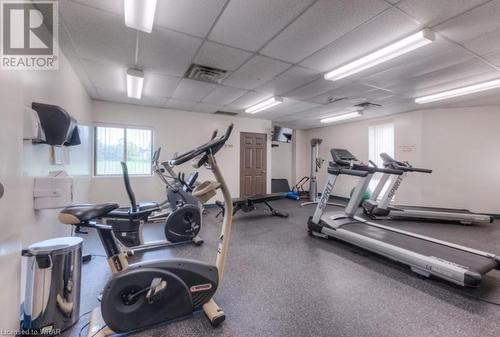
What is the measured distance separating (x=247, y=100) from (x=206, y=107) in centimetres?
123

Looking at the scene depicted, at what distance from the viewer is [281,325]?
5.39ft

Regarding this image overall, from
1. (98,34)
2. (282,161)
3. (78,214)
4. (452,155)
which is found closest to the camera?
(78,214)

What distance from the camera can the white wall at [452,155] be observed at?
5.00m

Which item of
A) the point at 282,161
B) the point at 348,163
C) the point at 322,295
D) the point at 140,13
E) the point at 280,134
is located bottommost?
the point at 322,295

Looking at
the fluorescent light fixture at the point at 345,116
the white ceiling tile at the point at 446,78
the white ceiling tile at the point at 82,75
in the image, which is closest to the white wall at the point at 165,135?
the white ceiling tile at the point at 82,75

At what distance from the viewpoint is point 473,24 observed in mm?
2154

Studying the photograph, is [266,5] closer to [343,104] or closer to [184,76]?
[184,76]

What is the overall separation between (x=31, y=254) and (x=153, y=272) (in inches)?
32.1

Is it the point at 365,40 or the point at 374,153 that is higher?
the point at 365,40

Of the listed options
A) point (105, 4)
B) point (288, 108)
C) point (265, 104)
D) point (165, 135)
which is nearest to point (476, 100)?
point (288, 108)

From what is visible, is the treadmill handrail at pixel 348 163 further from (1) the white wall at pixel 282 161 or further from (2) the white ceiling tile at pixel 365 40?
(1) the white wall at pixel 282 161

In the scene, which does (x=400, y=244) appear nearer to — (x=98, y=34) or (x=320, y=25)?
(x=320, y=25)

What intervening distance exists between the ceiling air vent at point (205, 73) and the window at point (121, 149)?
2682 millimetres

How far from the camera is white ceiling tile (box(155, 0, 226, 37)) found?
1.93 m
